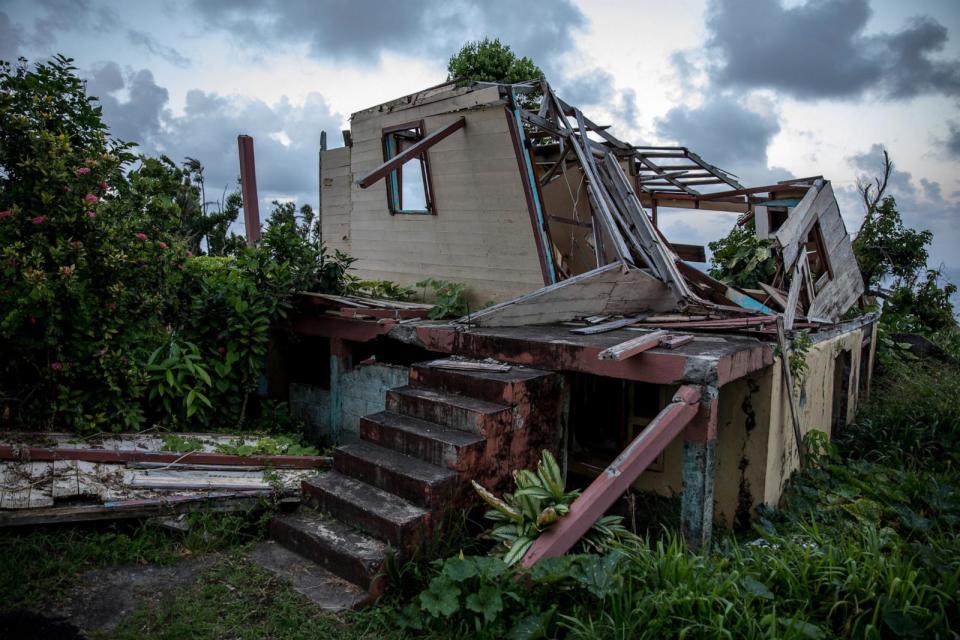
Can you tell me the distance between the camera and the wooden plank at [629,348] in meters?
4.61

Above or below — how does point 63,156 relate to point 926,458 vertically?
above

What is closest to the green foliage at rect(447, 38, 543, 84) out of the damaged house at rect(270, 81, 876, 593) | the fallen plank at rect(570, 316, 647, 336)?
the damaged house at rect(270, 81, 876, 593)

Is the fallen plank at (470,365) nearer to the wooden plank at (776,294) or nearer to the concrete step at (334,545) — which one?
the concrete step at (334,545)

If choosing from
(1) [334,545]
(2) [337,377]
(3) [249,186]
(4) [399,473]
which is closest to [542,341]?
(4) [399,473]

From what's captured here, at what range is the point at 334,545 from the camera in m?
4.20

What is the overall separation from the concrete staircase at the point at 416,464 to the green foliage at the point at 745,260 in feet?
15.9

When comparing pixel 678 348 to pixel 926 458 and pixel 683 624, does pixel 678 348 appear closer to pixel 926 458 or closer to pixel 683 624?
pixel 683 624

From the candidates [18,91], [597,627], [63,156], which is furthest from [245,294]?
[597,627]

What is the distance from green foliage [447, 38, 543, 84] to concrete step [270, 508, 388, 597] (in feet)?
54.1

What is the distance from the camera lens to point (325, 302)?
729cm

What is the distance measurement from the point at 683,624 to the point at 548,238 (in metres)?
5.26

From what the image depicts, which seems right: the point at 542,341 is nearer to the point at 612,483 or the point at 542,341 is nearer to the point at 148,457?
the point at 612,483

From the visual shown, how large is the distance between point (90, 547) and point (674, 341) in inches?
189

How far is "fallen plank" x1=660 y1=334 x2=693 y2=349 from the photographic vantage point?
201 inches
